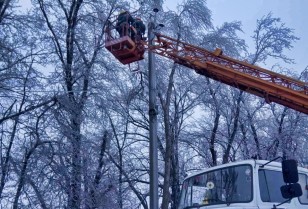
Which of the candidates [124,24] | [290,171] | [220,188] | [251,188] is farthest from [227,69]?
[290,171]

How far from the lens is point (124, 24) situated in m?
10.6

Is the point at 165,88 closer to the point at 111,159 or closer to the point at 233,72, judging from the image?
the point at 111,159

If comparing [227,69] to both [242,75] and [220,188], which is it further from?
[220,188]

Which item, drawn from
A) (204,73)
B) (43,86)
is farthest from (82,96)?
(204,73)

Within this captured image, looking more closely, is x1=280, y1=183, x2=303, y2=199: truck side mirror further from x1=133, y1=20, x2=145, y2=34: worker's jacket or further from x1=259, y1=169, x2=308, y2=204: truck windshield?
x1=133, y1=20, x2=145, y2=34: worker's jacket

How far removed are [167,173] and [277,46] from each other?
674 cm

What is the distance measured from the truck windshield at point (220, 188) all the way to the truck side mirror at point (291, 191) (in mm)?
521

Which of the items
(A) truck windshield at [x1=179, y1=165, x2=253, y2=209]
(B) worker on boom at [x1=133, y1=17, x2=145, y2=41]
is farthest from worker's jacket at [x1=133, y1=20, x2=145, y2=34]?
(A) truck windshield at [x1=179, y1=165, x2=253, y2=209]

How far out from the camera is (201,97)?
62.1ft

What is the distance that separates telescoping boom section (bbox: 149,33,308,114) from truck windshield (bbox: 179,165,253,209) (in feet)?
9.80

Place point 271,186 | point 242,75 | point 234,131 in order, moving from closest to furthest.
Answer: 1. point 271,186
2. point 242,75
3. point 234,131

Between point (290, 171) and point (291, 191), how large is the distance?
29 cm

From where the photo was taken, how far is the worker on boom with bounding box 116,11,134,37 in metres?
10.6

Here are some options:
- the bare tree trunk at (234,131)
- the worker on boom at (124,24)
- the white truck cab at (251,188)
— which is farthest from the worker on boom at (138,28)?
the bare tree trunk at (234,131)
